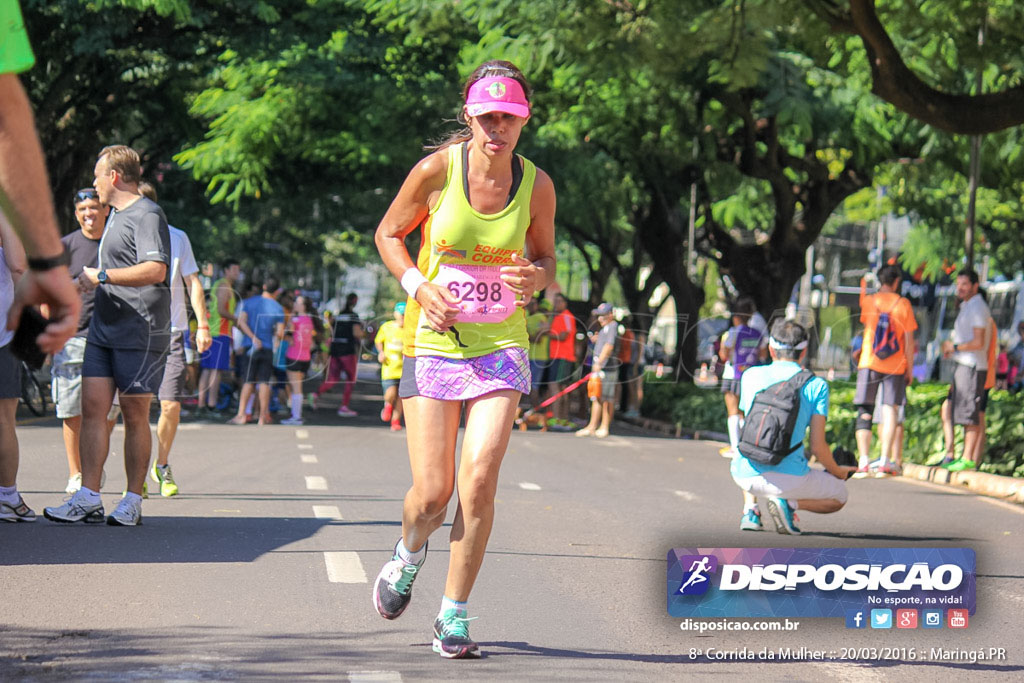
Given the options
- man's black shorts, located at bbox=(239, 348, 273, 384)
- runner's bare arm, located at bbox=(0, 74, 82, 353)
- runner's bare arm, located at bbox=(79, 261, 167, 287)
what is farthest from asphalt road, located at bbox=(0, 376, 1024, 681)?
man's black shorts, located at bbox=(239, 348, 273, 384)

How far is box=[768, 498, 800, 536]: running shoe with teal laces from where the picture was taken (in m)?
8.91

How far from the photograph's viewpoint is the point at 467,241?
5.03 m

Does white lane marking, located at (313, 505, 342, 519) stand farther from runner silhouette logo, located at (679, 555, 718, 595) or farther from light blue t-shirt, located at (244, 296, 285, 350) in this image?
light blue t-shirt, located at (244, 296, 285, 350)

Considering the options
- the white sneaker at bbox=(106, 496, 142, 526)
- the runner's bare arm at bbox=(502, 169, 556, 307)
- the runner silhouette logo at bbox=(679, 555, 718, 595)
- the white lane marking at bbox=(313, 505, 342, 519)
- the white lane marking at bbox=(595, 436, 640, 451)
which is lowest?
the white lane marking at bbox=(595, 436, 640, 451)

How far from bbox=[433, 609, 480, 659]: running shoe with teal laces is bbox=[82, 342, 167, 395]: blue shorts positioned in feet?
10.8

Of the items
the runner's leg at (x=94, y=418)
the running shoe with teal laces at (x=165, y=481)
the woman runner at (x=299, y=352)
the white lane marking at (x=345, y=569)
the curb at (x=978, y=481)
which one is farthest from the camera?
the woman runner at (x=299, y=352)

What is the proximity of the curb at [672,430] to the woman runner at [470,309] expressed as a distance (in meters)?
14.9

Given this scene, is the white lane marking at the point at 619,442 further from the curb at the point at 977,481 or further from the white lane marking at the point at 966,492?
the white lane marking at the point at 966,492

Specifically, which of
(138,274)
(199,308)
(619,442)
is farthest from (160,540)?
(619,442)

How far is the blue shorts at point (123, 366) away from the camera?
777 cm

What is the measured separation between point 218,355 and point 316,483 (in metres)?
8.59

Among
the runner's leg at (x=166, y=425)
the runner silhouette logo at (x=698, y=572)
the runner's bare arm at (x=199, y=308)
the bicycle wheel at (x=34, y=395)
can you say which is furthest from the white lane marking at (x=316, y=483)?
the bicycle wheel at (x=34, y=395)

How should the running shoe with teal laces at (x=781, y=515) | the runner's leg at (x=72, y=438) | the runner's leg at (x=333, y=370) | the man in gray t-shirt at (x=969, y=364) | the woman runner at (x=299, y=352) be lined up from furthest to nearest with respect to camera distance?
the runner's leg at (x=333, y=370), the woman runner at (x=299, y=352), the man in gray t-shirt at (x=969, y=364), the runner's leg at (x=72, y=438), the running shoe with teal laces at (x=781, y=515)

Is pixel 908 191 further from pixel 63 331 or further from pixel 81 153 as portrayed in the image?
pixel 63 331
